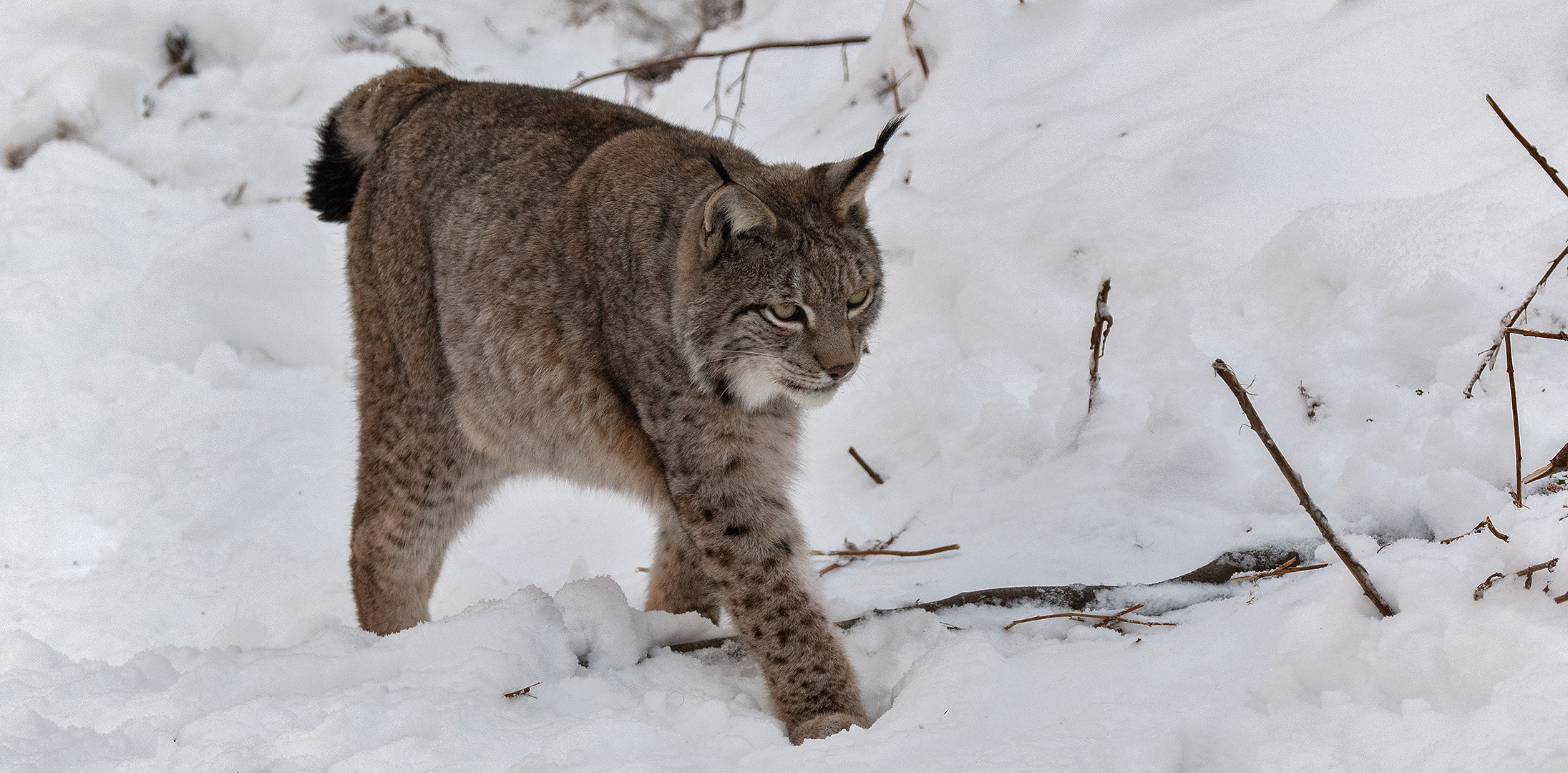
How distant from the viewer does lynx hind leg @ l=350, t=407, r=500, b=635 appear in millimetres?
3561

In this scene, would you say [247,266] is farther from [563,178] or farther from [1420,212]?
[1420,212]

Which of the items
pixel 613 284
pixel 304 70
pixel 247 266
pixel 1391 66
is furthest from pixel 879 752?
pixel 304 70

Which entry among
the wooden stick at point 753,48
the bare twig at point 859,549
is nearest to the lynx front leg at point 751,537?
the bare twig at point 859,549

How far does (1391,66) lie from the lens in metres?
3.94

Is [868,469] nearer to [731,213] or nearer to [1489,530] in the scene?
[731,213]

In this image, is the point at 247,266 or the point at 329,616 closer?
the point at 329,616

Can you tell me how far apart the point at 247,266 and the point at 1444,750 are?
5.45 meters

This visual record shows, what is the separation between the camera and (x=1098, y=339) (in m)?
3.34

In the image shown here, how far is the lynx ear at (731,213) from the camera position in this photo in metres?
2.66

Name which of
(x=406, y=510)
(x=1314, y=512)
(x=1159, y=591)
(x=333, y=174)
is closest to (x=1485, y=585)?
(x=1314, y=512)

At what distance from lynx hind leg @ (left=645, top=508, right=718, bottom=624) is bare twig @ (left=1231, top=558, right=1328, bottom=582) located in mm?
1531

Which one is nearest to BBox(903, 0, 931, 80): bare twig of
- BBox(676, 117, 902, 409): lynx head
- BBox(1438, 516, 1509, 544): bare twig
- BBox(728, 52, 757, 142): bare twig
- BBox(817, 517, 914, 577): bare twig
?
BBox(728, 52, 757, 142): bare twig

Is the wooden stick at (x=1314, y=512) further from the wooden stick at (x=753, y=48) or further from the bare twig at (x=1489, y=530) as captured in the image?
the wooden stick at (x=753, y=48)

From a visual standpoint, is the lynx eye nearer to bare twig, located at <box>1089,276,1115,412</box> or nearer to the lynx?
the lynx
